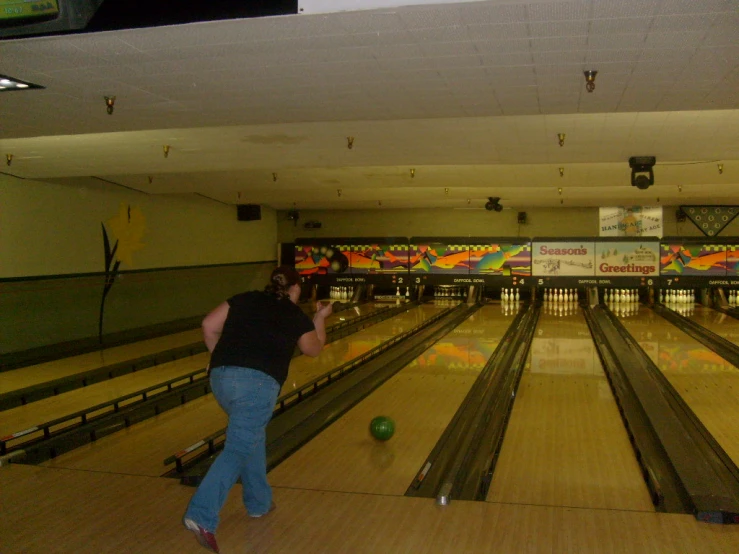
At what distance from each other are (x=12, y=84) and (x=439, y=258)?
10.0 m

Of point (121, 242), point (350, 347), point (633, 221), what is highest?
point (633, 221)

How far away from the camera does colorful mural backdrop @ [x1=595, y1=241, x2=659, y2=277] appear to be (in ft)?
41.9

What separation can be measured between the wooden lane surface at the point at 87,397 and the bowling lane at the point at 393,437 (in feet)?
6.18

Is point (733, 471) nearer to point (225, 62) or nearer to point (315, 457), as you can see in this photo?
point (315, 457)

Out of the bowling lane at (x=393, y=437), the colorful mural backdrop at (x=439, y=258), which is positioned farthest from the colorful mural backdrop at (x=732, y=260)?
the bowling lane at (x=393, y=437)

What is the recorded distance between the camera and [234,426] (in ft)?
9.26

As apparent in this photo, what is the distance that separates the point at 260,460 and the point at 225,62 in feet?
6.22

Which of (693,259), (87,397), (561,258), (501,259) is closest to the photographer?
(87,397)

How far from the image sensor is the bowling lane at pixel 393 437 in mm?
3896

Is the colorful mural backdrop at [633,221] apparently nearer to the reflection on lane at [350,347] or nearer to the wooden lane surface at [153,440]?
the reflection on lane at [350,347]

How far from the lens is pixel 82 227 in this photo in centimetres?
930

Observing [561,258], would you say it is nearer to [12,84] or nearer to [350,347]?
[350,347]

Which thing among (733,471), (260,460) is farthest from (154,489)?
(733,471)

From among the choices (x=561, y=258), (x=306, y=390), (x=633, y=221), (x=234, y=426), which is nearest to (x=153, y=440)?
(x=306, y=390)
